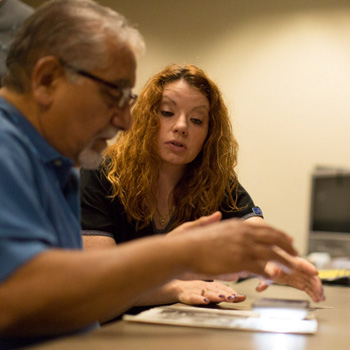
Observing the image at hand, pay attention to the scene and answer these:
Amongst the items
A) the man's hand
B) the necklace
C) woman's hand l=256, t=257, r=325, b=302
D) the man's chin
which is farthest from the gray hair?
the necklace

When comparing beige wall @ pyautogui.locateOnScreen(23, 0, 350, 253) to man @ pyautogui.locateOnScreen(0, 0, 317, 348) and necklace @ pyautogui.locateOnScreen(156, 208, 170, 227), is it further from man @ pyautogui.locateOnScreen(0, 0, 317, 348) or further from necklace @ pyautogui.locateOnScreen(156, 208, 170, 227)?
man @ pyautogui.locateOnScreen(0, 0, 317, 348)

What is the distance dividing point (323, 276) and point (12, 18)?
5.05ft

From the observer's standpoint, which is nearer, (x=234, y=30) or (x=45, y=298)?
(x=45, y=298)

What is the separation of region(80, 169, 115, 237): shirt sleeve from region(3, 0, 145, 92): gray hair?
75cm

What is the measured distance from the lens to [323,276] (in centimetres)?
213

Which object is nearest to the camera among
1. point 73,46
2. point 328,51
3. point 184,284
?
point 73,46

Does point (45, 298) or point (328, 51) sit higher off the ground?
point (328, 51)

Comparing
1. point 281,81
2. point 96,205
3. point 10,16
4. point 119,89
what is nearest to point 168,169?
point 96,205

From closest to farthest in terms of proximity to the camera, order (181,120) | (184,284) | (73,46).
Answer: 1. (73,46)
2. (184,284)
3. (181,120)

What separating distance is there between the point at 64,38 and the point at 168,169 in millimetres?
959

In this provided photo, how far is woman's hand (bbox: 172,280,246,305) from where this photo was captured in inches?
52.1

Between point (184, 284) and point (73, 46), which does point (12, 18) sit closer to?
point (73, 46)

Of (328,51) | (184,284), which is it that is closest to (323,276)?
(184,284)

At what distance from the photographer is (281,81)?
4.21 metres
